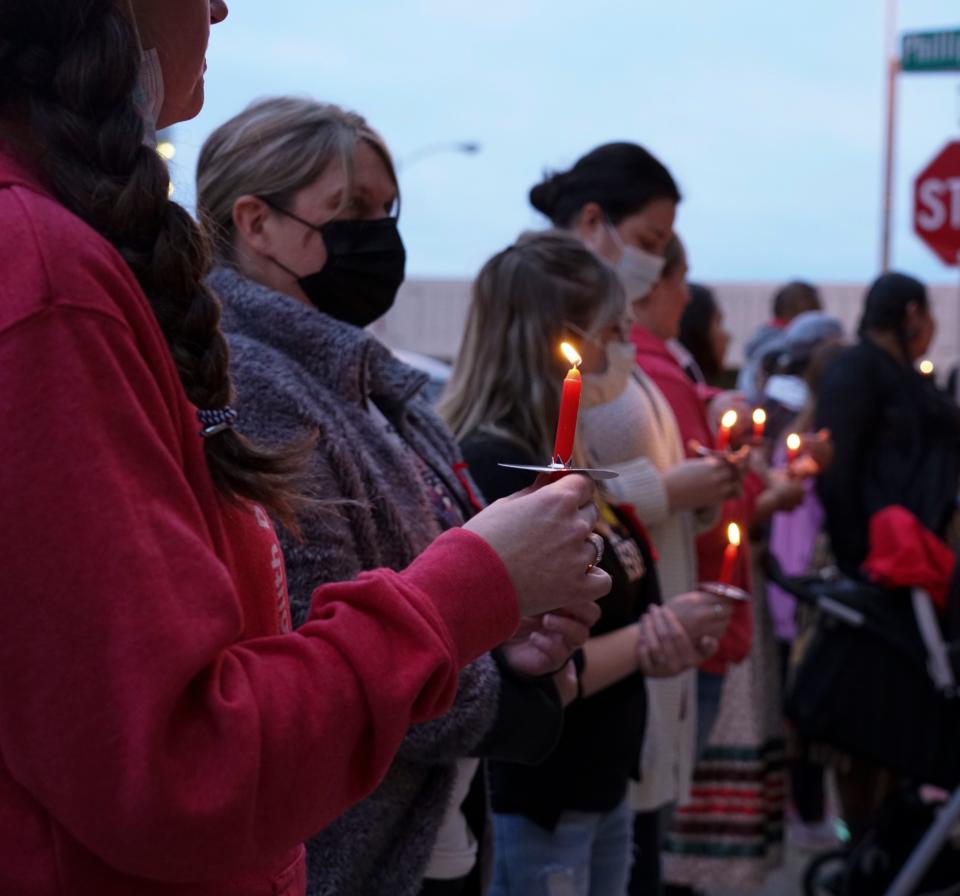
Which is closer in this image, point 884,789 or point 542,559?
point 542,559

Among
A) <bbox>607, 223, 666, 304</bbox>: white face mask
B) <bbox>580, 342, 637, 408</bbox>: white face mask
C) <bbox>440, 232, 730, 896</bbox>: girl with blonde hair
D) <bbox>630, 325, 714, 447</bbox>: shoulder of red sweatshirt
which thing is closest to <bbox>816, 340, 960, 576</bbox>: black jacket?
<bbox>630, 325, 714, 447</bbox>: shoulder of red sweatshirt

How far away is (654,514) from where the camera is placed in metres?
3.46

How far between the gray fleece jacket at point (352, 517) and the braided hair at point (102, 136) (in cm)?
69

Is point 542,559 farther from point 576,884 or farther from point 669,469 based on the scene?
point 669,469

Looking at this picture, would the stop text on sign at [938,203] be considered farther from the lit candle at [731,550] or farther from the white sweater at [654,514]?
the lit candle at [731,550]

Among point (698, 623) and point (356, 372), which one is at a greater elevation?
point (356, 372)

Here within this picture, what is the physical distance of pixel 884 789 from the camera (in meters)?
5.16

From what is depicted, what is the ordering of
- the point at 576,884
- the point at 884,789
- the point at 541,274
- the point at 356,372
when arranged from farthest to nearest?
the point at 884,789, the point at 541,274, the point at 576,884, the point at 356,372

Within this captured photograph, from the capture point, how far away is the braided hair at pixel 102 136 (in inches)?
46.4

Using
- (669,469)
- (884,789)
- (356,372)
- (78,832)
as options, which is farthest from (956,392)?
(78,832)

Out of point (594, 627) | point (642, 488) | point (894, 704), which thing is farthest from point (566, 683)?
point (894, 704)

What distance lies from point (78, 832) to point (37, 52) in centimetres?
65

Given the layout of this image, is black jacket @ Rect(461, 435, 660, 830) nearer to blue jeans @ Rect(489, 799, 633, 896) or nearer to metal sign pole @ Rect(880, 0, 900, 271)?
blue jeans @ Rect(489, 799, 633, 896)

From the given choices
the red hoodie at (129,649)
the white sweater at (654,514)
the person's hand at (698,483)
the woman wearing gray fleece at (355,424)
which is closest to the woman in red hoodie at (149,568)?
the red hoodie at (129,649)
